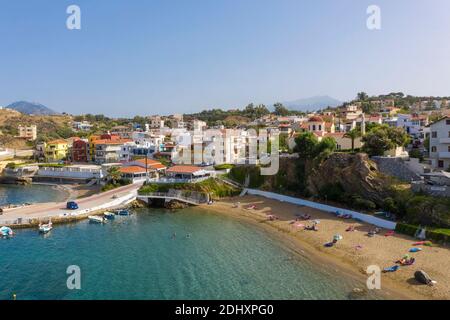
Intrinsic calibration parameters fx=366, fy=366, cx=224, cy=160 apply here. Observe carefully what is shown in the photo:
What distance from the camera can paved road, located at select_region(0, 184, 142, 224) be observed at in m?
42.6

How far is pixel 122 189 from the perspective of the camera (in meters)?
55.3

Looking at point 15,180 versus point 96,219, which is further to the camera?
point 15,180

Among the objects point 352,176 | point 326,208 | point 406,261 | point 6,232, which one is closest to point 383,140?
point 352,176

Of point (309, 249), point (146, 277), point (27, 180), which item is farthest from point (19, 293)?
point (27, 180)

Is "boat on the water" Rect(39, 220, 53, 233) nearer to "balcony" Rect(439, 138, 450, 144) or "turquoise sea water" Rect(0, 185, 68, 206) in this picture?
"turquoise sea water" Rect(0, 185, 68, 206)

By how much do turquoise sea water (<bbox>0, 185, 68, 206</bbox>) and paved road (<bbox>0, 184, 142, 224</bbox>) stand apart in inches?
351

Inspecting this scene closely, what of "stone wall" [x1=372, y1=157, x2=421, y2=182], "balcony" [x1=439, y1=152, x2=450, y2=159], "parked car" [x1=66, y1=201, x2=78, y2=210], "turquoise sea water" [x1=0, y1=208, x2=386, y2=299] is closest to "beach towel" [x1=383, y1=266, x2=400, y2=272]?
"turquoise sea water" [x1=0, y1=208, x2=386, y2=299]

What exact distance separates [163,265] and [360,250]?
17.2 meters

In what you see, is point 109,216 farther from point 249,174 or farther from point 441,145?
point 441,145

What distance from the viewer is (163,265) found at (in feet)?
99.3

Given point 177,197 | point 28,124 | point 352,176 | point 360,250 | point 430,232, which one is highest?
point 28,124

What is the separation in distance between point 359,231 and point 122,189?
34513 millimetres

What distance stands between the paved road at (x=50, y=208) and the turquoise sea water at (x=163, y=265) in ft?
12.2

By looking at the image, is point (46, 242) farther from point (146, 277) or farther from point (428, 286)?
point (428, 286)
